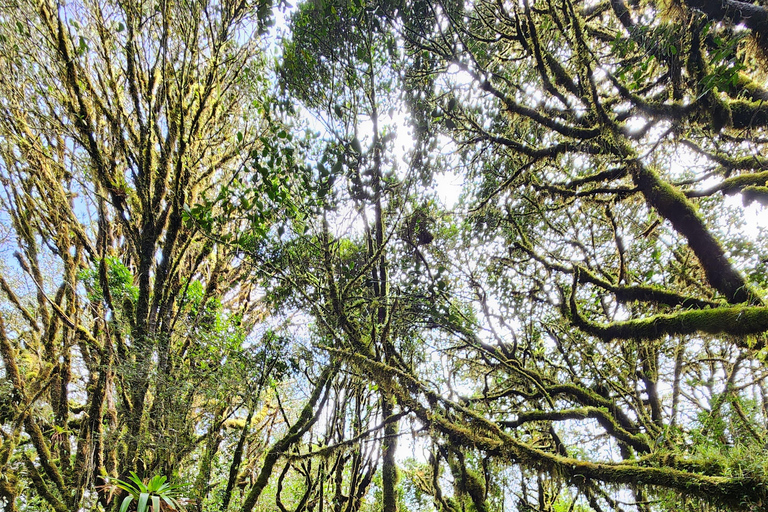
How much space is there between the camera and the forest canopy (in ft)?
10.2

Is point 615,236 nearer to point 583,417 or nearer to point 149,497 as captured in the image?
point 583,417

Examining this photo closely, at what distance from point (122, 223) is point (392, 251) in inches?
160

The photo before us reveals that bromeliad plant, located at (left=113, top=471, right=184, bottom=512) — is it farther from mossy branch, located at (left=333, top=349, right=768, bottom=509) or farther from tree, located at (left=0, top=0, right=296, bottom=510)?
mossy branch, located at (left=333, top=349, right=768, bottom=509)

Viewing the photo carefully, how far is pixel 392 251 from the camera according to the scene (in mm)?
4375

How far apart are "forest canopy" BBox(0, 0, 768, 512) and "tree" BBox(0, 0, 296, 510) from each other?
44 millimetres

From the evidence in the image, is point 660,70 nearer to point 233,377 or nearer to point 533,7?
point 533,7

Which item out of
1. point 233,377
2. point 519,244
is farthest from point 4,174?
point 519,244

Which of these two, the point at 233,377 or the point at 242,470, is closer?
the point at 233,377

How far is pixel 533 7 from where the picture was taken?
4027mm

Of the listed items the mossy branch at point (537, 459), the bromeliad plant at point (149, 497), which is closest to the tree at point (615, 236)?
the mossy branch at point (537, 459)

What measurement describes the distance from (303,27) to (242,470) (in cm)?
586

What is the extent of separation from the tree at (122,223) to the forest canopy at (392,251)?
0.14 feet

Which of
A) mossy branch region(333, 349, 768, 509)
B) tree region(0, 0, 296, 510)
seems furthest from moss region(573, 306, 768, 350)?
tree region(0, 0, 296, 510)

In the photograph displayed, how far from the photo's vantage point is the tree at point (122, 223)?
4160mm
